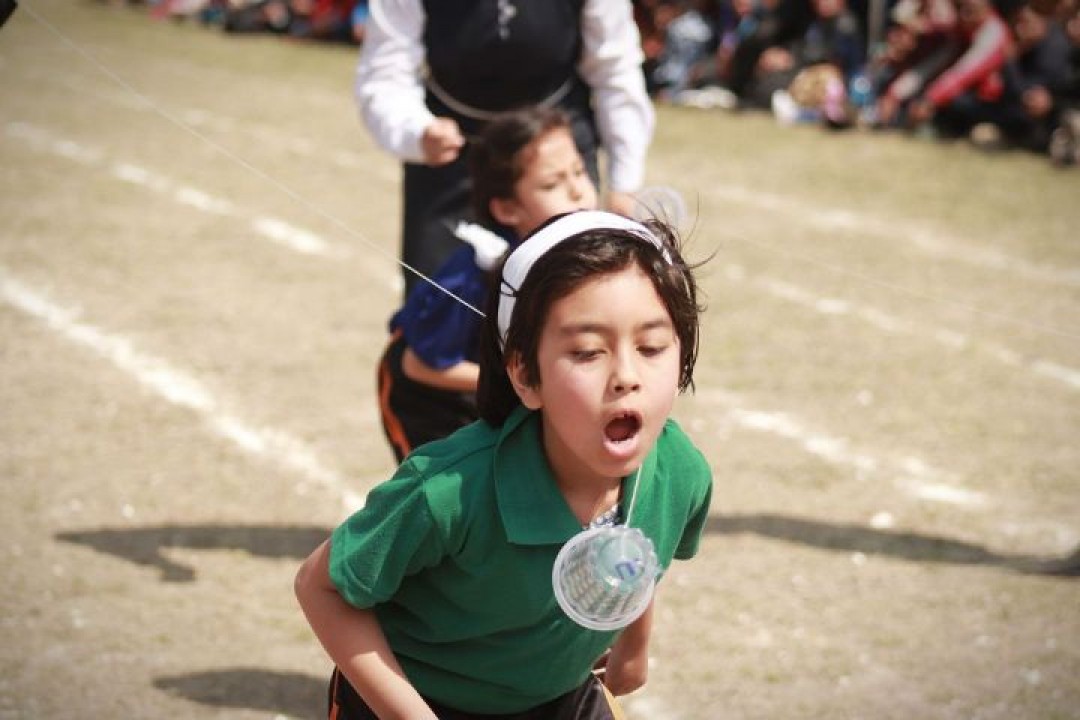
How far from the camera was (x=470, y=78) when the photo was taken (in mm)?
4207

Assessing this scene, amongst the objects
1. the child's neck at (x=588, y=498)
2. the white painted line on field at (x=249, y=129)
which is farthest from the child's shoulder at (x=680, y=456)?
the white painted line on field at (x=249, y=129)

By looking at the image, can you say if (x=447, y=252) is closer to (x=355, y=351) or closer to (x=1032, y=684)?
(x=1032, y=684)

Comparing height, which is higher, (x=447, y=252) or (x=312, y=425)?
(x=447, y=252)

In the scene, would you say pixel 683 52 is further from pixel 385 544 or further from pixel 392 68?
pixel 385 544

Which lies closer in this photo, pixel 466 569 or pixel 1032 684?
pixel 466 569

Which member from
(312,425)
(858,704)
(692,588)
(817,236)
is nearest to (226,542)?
(312,425)

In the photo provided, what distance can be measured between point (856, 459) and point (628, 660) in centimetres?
312

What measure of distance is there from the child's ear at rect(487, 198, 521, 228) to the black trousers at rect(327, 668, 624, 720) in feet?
4.69

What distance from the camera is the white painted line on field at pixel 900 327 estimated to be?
668 centimetres

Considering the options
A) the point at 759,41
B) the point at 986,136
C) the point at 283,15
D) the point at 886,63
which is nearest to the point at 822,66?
the point at 886,63

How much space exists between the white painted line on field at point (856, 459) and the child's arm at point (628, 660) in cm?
282

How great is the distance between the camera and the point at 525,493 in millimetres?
2180

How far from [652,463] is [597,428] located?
234 millimetres

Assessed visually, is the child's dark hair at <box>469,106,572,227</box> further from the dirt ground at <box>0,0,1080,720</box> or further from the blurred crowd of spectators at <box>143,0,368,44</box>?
the blurred crowd of spectators at <box>143,0,368,44</box>
